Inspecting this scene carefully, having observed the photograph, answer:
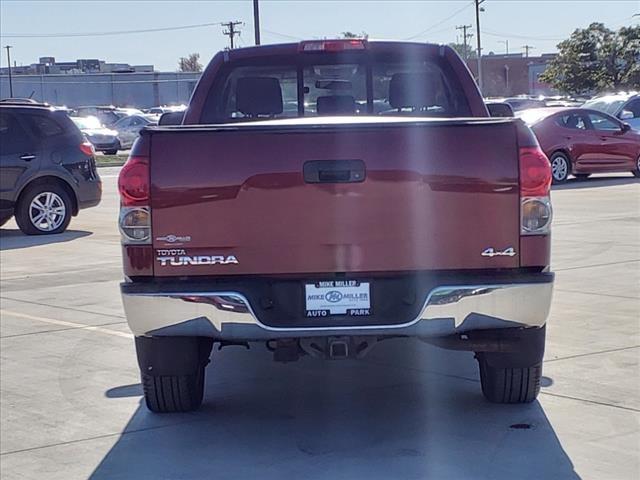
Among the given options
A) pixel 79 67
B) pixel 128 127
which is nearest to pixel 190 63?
pixel 79 67

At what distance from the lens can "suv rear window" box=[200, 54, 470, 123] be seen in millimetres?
7508

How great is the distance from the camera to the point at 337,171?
208 inches

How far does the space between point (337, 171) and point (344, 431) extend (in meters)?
1.46

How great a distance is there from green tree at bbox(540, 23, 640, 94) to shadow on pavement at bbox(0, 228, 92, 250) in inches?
1616

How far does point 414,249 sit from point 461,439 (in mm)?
1079

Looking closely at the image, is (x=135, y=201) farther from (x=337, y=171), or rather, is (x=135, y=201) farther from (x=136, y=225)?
(x=337, y=171)

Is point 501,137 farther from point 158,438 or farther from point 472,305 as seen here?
point 158,438

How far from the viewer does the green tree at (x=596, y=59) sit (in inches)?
2138

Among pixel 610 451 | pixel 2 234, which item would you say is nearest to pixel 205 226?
pixel 610 451

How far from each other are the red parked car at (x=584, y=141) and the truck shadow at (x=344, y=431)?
1494 centimetres

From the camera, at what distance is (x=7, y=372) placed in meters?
7.58

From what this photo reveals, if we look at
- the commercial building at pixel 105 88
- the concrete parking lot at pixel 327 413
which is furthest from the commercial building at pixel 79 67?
the concrete parking lot at pixel 327 413

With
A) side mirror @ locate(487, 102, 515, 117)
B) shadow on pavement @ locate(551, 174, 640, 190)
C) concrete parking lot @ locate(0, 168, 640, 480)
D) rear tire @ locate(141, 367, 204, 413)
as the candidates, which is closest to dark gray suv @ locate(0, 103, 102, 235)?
concrete parking lot @ locate(0, 168, 640, 480)

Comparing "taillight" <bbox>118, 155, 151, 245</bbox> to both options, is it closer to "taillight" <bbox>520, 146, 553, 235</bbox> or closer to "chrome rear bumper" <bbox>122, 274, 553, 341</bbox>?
"chrome rear bumper" <bbox>122, 274, 553, 341</bbox>
